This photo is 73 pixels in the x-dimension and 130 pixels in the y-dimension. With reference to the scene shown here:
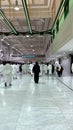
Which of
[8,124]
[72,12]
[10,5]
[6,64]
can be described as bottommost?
[8,124]

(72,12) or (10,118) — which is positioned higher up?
(72,12)

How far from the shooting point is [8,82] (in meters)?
18.9

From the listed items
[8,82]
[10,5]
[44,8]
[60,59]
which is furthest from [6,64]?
[60,59]

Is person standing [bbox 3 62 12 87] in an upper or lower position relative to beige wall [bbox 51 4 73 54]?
lower

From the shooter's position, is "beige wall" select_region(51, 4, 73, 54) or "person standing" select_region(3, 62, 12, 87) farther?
"person standing" select_region(3, 62, 12, 87)

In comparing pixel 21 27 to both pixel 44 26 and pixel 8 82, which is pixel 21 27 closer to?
pixel 44 26

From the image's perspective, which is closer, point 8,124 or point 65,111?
point 8,124

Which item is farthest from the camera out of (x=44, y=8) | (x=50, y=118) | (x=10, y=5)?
(x=44, y=8)

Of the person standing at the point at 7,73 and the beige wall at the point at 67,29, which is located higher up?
the beige wall at the point at 67,29

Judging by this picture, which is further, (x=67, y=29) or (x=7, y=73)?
(x=7, y=73)

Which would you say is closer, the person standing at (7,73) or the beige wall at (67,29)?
the beige wall at (67,29)

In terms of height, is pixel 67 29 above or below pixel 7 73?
above

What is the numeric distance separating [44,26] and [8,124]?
20916 mm

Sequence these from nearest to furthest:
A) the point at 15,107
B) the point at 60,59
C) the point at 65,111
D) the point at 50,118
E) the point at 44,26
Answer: the point at 50,118, the point at 65,111, the point at 15,107, the point at 44,26, the point at 60,59
